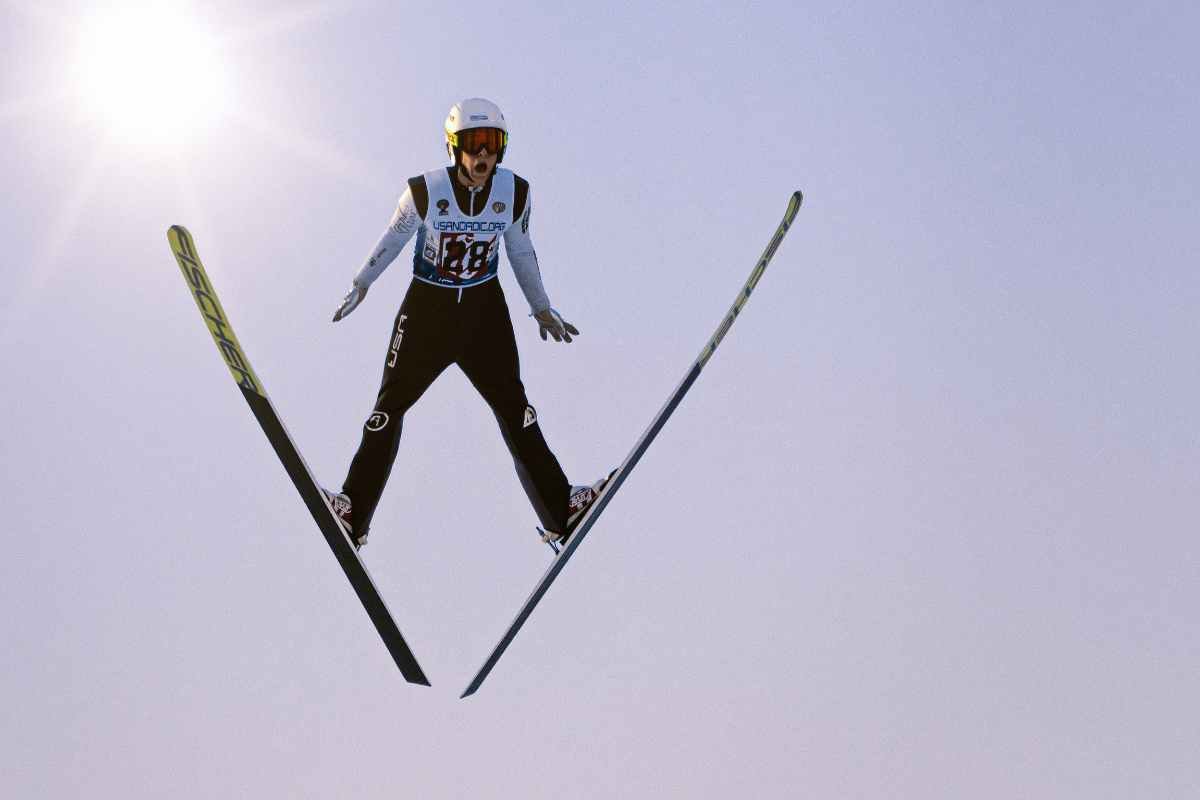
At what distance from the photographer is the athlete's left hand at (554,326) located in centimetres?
1041

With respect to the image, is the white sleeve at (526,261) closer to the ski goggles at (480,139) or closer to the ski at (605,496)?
the ski goggles at (480,139)

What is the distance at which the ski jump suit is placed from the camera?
962 centimetres

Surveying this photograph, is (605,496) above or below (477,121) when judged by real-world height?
below

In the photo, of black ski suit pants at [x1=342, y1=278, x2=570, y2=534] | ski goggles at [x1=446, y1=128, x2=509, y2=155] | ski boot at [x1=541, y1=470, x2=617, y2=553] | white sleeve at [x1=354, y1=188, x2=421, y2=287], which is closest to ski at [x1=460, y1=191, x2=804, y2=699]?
ski boot at [x1=541, y1=470, x2=617, y2=553]

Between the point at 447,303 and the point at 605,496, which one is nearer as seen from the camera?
the point at 447,303

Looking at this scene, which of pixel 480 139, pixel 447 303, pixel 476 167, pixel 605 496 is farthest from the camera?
pixel 605 496

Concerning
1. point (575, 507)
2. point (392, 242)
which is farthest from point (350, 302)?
point (575, 507)

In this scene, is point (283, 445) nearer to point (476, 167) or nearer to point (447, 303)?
point (447, 303)

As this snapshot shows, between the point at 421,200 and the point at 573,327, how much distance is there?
61.6 inches

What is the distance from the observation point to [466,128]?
9273 millimetres

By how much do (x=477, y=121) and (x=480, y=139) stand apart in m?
0.11

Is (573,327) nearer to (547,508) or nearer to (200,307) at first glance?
(547,508)

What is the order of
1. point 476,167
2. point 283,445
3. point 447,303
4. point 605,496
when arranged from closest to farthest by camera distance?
point 283,445 → point 476,167 → point 447,303 → point 605,496

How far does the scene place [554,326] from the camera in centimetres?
1045
